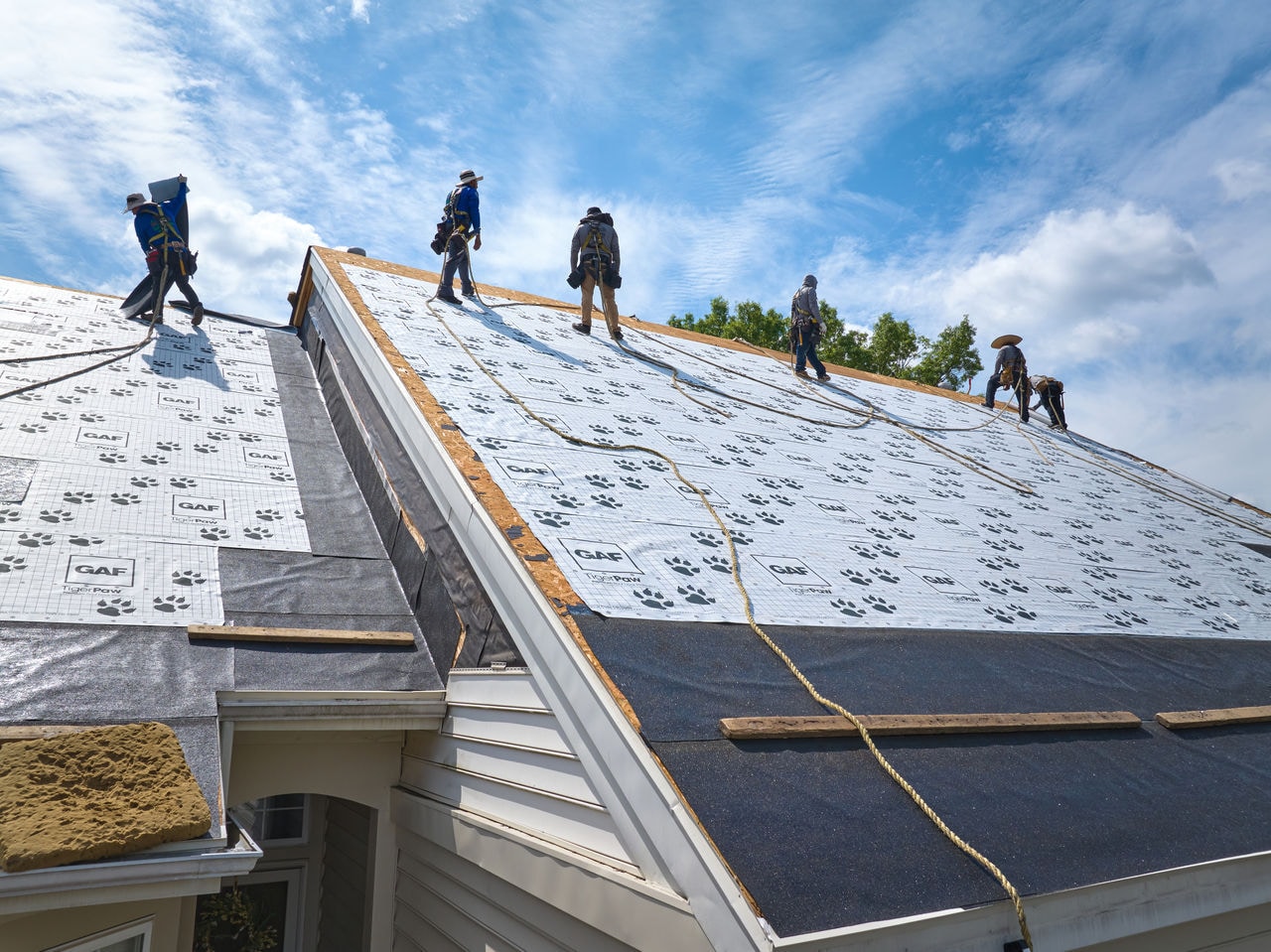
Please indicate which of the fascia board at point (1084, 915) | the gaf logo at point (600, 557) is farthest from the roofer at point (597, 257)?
the fascia board at point (1084, 915)

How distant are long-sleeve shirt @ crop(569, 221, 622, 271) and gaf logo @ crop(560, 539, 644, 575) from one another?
507 centimetres

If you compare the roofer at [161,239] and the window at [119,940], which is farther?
the roofer at [161,239]

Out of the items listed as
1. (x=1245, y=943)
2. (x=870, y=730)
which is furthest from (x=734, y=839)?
(x=1245, y=943)

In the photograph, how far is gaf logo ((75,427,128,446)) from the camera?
4.63 metres

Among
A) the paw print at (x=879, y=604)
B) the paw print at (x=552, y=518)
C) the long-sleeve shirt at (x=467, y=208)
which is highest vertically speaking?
the long-sleeve shirt at (x=467, y=208)

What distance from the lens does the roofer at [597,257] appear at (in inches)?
311

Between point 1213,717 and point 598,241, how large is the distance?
6158mm

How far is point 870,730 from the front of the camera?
255 cm

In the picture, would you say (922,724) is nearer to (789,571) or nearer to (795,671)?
(795,671)

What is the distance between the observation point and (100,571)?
137 inches

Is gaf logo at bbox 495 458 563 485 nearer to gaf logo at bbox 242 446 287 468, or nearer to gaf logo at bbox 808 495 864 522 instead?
gaf logo at bbox 808 495 864 522

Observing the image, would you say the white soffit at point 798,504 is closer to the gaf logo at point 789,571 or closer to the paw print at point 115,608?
the gaf logo at point 789,571

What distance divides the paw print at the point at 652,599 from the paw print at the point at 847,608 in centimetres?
81

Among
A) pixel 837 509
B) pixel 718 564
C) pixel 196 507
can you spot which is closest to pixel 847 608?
pixel 718 564
